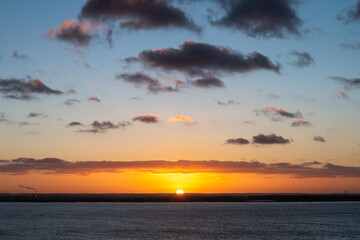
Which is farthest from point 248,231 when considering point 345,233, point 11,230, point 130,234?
point 11,230

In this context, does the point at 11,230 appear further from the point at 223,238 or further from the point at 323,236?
the point at 323,236

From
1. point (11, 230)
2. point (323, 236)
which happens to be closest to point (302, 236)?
point (323, 236)

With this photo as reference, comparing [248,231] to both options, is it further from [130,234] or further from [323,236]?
[130,234]

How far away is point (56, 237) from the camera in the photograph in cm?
8294

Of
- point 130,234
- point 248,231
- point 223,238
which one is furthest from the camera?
point 248,231

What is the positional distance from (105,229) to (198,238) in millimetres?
26082

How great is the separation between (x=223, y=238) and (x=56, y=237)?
31355 mm

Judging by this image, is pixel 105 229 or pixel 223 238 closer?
pixel 223 238

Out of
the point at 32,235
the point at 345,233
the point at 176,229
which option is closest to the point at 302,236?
the point at 345,233

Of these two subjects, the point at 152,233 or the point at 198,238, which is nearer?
A: the point at 198,238

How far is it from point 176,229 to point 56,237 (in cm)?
2810

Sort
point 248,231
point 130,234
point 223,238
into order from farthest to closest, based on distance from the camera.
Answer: point 248,231
point 130,234
point 223,238

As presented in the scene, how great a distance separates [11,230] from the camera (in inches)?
3799

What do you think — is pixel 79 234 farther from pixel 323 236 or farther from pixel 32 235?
pixel 323 236
